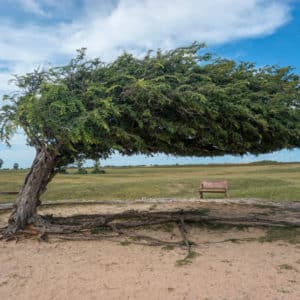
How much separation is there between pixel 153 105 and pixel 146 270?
2838 mm

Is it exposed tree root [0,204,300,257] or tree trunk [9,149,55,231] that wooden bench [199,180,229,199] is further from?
tree trunk [9,149,55,231]

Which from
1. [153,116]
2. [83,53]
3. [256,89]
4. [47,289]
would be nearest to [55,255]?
[47,289]

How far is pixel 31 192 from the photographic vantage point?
721 centimetres

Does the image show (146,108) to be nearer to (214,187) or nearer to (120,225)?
(120,225)

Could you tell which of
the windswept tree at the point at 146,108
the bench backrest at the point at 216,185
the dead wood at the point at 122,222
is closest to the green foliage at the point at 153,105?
the windswept tree at the point at 146,108

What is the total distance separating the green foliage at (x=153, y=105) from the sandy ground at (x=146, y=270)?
6.22 feet

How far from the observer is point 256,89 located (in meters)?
7.09

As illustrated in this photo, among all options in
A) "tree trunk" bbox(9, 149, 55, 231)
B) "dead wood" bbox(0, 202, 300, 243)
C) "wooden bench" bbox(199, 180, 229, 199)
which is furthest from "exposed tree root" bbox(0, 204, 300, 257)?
"wooden bench" bbox(199, 180, 229, 199)

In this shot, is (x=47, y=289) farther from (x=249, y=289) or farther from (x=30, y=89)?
(x=30, y=89)

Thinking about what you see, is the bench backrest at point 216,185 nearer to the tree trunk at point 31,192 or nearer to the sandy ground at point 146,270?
the sandy ground at point 146,270

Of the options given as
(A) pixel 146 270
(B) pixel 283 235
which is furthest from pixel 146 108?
(B) pixel 283 235

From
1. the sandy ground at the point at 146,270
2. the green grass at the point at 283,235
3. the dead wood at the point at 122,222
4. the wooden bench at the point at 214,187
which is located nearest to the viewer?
the sandy ground at the point at 146,270

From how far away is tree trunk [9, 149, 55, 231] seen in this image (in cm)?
704

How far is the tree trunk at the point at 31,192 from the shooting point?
7039 millimetres
